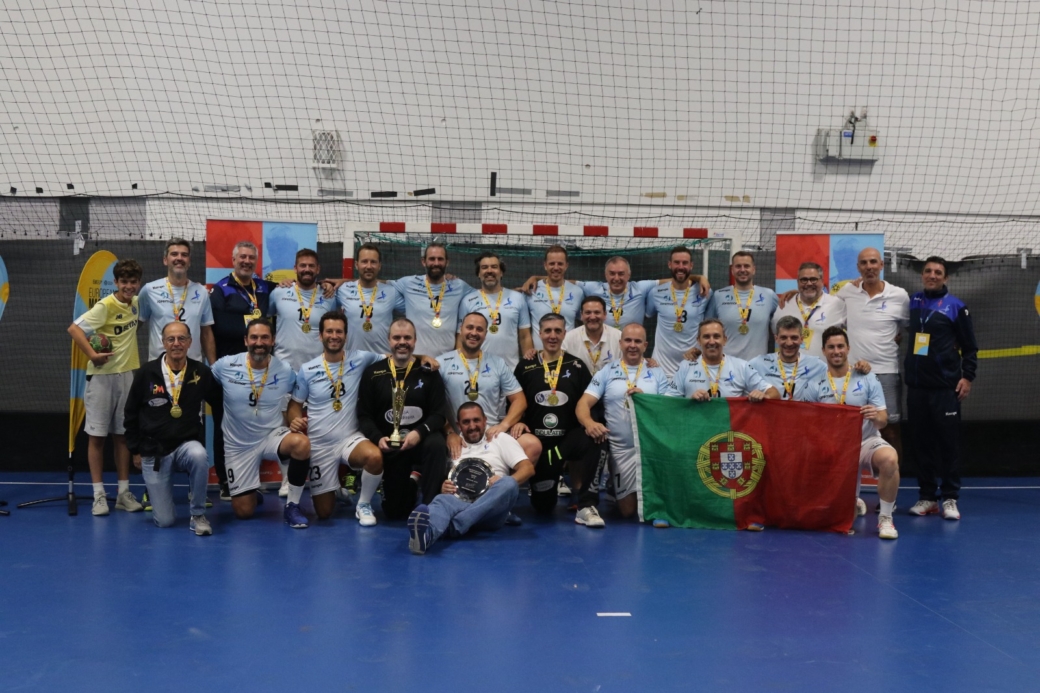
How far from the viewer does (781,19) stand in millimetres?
10867

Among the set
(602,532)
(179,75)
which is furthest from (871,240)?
(179,75)

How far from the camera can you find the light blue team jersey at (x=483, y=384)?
631 cm

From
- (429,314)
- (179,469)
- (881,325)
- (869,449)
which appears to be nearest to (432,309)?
(429,314)

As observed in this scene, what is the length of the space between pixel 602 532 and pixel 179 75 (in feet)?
26.9

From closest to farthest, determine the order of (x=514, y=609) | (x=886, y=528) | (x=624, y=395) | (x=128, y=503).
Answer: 1. (x=514, y=609)
2. (x=886, y=528)
3. (x=624, y=395)
4. (x=128, y=503)

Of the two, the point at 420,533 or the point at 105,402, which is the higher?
the point at 105,402

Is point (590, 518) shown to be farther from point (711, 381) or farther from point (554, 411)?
point (711, 381)

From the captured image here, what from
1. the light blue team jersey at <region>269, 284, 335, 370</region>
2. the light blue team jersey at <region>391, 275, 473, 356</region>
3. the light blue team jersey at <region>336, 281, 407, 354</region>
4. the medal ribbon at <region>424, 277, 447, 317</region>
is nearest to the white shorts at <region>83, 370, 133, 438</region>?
the light blue team jersey at <region>269, 284, 335, 370</region>

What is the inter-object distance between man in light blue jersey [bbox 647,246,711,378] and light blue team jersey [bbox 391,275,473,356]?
1.68 metres

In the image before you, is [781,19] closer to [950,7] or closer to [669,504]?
[950,7]

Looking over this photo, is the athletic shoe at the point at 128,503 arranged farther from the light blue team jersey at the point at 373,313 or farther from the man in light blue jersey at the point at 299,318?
the light blue team jersey at the point at 373,313

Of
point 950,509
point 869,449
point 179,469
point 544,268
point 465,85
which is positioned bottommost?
point 950,509

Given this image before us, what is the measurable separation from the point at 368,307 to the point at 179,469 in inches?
74.7

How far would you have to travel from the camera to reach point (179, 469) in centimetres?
593
